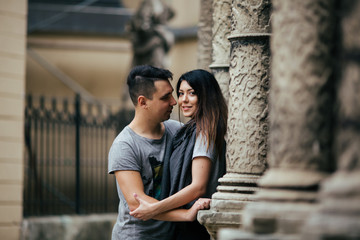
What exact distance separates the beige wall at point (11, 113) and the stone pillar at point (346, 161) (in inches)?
288

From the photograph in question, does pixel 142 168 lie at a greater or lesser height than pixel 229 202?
greater

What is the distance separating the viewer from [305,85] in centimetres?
299

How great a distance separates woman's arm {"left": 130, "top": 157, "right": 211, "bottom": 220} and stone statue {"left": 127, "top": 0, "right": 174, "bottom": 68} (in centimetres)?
955

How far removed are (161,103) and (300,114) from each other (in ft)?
6.37

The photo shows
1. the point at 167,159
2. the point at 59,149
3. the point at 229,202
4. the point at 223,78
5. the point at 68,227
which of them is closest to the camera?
the point at 229,202

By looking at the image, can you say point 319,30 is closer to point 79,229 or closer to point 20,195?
point 20,195

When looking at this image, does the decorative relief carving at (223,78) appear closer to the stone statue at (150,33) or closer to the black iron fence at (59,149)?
the black iron fence at (59,149)

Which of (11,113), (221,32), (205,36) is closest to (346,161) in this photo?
(221,32)

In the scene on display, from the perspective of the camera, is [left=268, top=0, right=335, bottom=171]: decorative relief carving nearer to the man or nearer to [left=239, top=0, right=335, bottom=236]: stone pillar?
[left=239, top=0, right=335, bottom=236]: stone pillar

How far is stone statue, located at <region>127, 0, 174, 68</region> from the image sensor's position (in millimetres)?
13750

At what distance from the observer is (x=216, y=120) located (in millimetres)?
4559

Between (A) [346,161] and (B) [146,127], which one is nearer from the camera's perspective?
(A) [346,161]

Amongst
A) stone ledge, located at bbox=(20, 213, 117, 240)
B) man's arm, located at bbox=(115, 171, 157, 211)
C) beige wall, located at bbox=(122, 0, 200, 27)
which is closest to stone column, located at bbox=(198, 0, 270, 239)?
man's arm, located at bbox=(115, 171, 157, 211)

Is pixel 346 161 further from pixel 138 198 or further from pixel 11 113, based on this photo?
pixel 11 113
